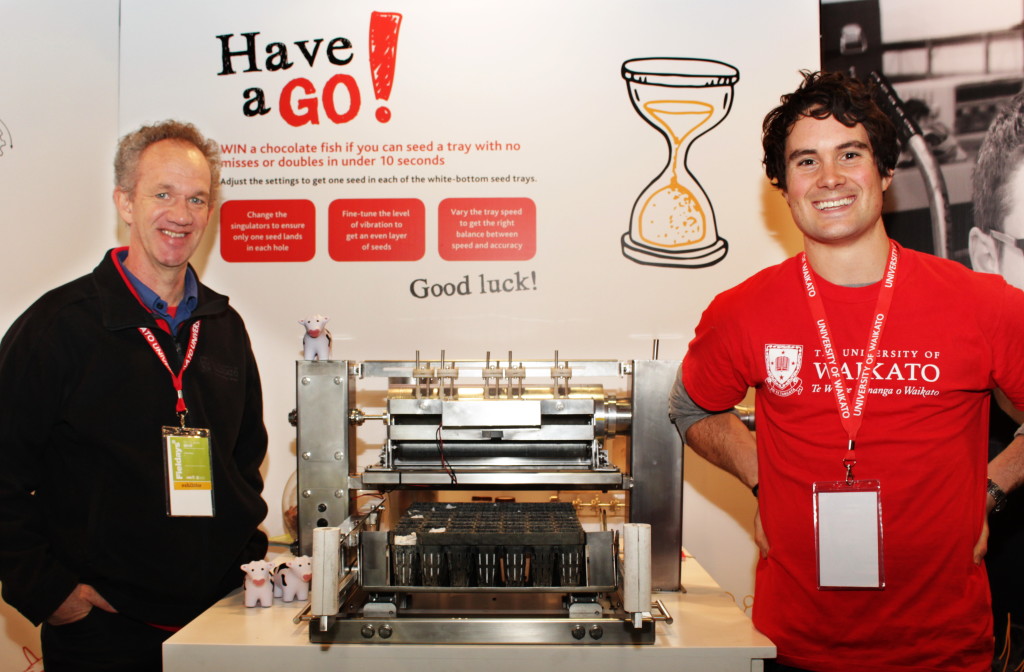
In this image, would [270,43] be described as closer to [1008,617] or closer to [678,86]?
[678,86]

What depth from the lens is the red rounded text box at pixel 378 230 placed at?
273 cm

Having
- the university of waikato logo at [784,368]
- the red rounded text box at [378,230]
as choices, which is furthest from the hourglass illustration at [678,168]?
the university of waikato logo at [784,368]

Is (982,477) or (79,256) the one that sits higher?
(79,256)

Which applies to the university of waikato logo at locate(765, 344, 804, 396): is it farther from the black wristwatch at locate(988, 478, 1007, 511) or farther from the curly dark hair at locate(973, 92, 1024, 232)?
the curly dark hair at locate(973, 92, 1024, 232)

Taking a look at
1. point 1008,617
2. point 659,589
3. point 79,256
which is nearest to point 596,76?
point 659,589

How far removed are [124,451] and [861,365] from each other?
1.61 m

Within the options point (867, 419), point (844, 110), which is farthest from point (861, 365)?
point (844, 110)

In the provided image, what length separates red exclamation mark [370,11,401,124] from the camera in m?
2.72

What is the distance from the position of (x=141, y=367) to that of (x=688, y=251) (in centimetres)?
175

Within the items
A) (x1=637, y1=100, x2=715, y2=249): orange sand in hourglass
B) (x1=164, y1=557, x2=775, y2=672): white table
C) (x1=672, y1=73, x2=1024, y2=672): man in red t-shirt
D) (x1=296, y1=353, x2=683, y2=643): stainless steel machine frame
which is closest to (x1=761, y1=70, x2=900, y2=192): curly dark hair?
(x1=672, y1=73, x2=1024, y2=672): man in red t-shirt

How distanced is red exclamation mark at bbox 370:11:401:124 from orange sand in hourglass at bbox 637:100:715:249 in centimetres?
90

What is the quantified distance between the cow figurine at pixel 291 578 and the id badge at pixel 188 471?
222mm

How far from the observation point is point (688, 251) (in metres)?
2.71

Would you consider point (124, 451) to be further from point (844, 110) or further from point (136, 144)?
point (844, 110)
